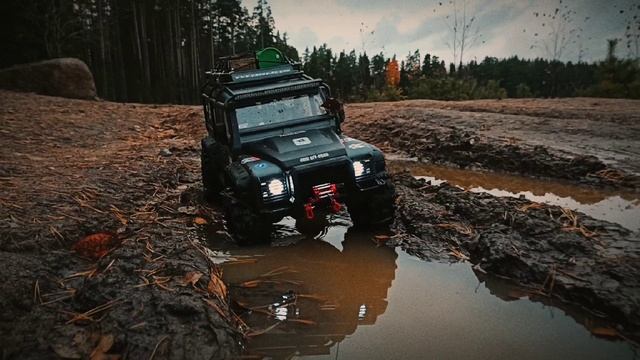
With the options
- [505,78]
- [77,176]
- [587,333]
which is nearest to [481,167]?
[587,333]

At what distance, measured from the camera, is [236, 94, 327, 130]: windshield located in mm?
5781

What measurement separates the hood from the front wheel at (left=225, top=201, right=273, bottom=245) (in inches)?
26.1

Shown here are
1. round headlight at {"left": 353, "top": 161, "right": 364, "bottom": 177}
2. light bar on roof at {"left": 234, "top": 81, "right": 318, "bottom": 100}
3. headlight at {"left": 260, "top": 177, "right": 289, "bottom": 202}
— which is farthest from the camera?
light bar on roof at {"left": 234, "top": 81, "right": 318, "bottom": 100}

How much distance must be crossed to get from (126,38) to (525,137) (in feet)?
127

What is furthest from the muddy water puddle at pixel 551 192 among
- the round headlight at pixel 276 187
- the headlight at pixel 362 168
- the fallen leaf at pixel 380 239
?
the round headlight at pixel 276 187

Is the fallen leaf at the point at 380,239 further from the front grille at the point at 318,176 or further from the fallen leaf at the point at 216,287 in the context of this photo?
the fallen leaf at the point at 216,287

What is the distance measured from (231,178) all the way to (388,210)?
199cm

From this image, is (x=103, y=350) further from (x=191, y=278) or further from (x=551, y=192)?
(x=551, y=192)

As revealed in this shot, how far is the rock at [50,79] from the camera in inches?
719

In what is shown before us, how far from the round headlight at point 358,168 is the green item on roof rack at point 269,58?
3.07 meters

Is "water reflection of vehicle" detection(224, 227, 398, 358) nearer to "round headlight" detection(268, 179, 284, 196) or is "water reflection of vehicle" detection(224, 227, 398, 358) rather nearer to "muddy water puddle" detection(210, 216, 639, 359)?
"muddy water puddle" detection(210, 216, 639, 359)

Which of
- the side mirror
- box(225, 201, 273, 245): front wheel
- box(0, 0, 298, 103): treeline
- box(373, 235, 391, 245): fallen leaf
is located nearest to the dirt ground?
box(373, 235, 391, 245): fallen leaf

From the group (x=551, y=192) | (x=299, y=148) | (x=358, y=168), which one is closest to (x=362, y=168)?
(x=358, y=168)

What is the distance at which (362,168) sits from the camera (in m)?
5.23
